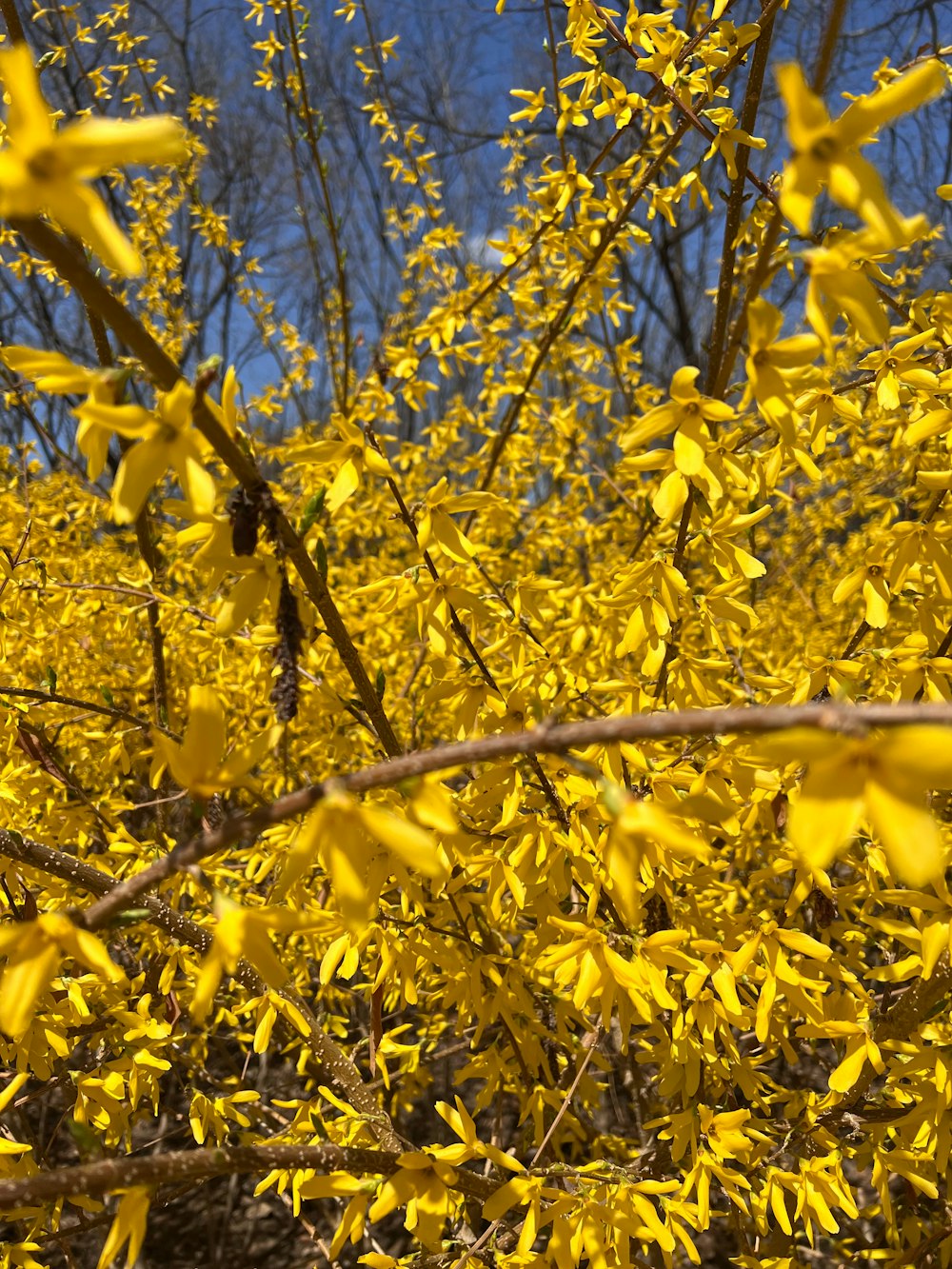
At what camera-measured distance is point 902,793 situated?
2.12 feet

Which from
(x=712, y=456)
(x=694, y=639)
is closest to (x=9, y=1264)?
(x=712, y=456)

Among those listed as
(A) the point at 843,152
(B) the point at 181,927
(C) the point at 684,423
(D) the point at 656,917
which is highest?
(A) the point at 843,152

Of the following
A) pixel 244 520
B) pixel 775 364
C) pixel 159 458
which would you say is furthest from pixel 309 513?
pixel 775 364

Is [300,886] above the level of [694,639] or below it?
above

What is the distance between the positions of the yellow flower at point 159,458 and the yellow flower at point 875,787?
60cm

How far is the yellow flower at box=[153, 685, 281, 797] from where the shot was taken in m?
0.83

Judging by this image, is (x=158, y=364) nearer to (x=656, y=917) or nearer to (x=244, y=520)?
(x=244, y=520)

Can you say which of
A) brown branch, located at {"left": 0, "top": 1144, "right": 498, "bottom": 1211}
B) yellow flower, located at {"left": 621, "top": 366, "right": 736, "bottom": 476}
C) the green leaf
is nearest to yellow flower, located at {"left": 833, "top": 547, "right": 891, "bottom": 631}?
yellow flower, located at {"left": 621, "top": 366, "right": 736, "bottom": 476}

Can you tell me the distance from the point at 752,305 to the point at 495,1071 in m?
1.72

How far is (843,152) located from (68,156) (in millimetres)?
707

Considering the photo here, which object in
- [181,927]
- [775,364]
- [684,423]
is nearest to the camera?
[775,364]

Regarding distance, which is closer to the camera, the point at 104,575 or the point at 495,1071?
the point at 495,1071

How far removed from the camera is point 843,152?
31.2 inches

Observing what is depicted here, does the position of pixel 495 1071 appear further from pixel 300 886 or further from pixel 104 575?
pixel 104 575
